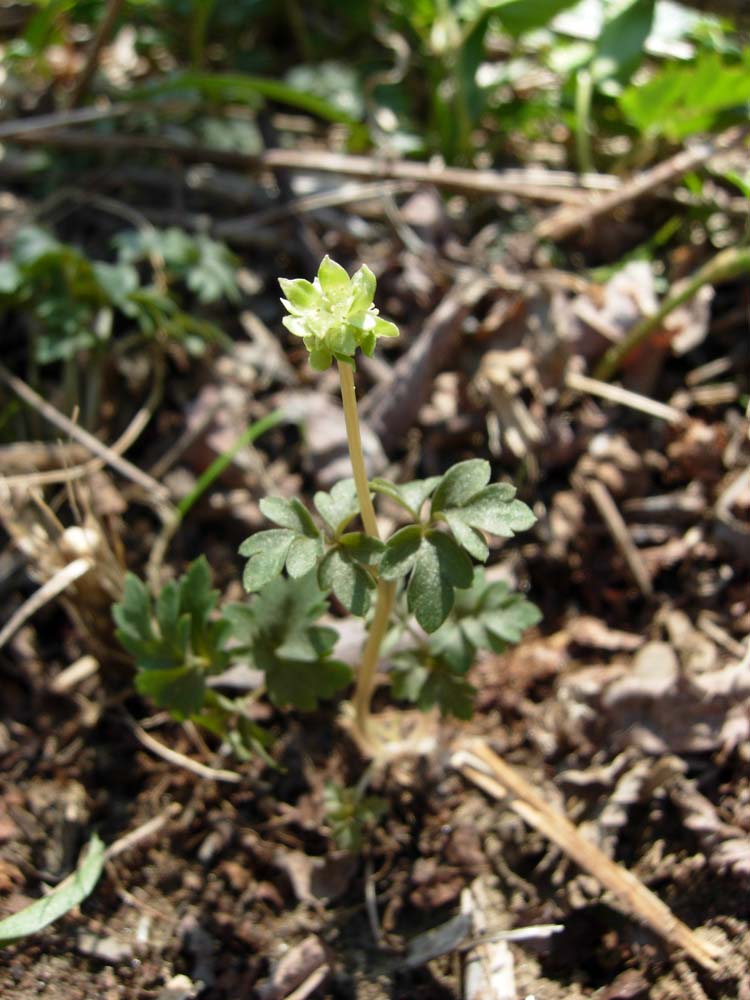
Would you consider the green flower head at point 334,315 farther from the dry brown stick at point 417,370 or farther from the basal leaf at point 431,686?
the dry brown stick at point 417,370

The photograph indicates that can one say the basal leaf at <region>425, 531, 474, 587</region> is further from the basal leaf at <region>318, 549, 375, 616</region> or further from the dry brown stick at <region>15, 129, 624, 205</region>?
the dry brown stick at <region>15, 129, 624, 205</region>

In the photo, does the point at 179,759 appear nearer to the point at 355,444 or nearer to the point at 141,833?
the point at 141,833

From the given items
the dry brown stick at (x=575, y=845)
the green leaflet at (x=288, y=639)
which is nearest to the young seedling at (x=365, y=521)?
the green leaflet at (x=288, y=639)

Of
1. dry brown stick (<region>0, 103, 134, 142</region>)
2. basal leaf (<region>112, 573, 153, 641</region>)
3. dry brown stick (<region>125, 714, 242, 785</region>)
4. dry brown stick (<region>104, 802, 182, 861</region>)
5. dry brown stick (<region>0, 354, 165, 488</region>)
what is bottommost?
dry brown stick (<region>104, 802, 182, 861</region>)

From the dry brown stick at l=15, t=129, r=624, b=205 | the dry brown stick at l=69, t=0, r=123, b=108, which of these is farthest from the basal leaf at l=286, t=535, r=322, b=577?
the dry brown stick at l=69, t=0, r=123, b=108

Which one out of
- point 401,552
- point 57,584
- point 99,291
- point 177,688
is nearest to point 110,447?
point 99,291

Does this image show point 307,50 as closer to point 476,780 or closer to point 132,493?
point 132,493
